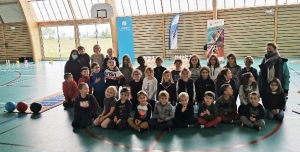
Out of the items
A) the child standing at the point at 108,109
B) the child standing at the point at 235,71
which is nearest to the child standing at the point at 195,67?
the child standing at the point at 235,71

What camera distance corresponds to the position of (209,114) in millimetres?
5180

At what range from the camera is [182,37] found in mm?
19047

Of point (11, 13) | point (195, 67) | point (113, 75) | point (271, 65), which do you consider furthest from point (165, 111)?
point (11, 13)

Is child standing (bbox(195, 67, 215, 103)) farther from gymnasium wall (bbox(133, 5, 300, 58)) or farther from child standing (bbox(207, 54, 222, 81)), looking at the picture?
gymnasium wall (bbox(133, 5, 300, 58))

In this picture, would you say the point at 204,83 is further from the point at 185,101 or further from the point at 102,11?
the point at 102,11

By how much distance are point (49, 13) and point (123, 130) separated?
19.2m

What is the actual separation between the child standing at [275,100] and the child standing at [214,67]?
4.26ft

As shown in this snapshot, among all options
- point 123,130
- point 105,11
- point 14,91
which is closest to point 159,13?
point 105,11

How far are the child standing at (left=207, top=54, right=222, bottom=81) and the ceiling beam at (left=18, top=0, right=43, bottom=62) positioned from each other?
18196 millimetres

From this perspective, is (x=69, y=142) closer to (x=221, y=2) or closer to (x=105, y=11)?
(x=105, y=11)

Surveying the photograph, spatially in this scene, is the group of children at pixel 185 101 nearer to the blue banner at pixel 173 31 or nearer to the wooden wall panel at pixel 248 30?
the blue banner at pixel 173 31

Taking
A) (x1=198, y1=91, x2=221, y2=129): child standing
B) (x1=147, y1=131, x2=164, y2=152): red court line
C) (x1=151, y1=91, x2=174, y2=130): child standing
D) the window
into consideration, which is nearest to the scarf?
(x1=198, y1=91, x2=221, y2=129): child standing

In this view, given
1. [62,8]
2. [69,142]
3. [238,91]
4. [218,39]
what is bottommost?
[69,142]

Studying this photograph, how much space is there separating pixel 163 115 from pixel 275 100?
2446 mm
